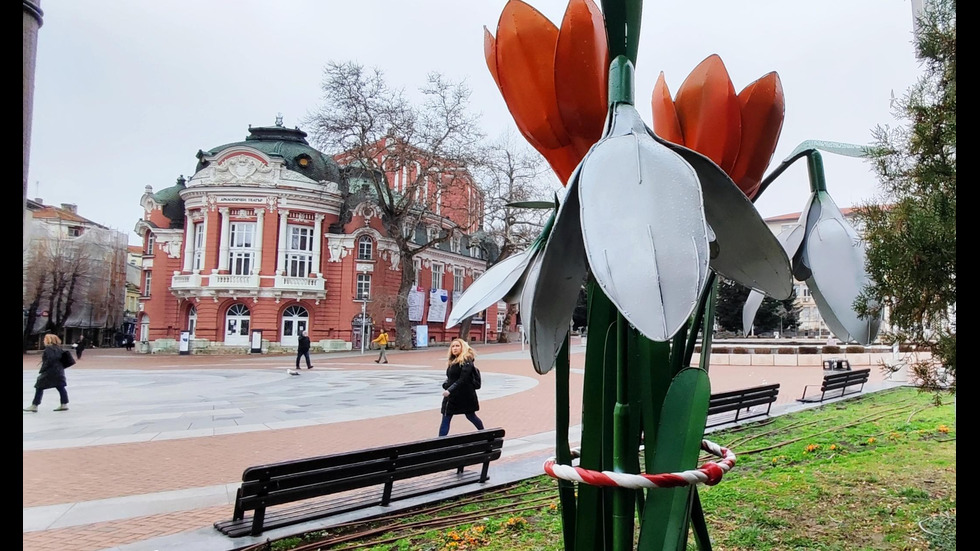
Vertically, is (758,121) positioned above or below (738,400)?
above

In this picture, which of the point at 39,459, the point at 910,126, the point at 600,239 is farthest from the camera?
the point at 39,459

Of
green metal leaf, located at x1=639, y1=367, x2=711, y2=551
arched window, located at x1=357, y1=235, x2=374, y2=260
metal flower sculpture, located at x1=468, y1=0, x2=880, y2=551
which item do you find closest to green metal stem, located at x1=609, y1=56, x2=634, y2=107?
metal flower sculpture, located at x1=468, y1=0, x2=880, y2=551

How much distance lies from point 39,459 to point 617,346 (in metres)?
8.72

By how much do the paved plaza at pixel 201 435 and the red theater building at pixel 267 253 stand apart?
581 inches

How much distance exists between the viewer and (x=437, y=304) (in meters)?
43.2

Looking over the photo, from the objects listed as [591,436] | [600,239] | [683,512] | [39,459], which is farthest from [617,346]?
[39,459]

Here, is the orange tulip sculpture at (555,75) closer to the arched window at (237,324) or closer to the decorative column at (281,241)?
the decorative column at (281,241)

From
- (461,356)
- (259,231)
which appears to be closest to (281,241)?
(259,231)

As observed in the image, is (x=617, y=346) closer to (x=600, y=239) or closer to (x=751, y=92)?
(x=600, y=239)

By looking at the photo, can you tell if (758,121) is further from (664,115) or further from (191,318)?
(191,318)

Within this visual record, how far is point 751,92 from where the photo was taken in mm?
2021

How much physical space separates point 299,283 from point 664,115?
3468 cm

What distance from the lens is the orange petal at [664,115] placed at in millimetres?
2156

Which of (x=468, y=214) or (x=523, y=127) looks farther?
(x=468, y=214)
